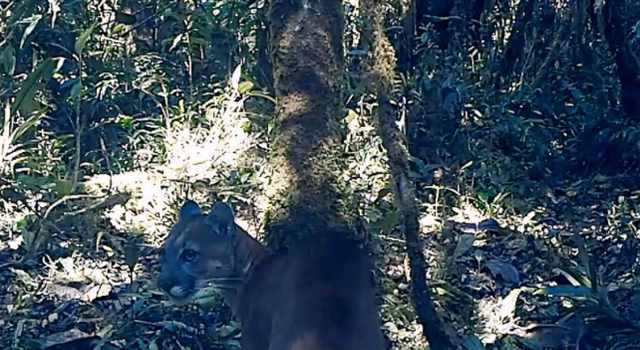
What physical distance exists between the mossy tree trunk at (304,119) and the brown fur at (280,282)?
0.59 feet

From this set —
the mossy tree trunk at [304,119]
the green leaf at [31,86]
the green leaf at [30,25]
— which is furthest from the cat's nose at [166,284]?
the green leaf at [30,25]

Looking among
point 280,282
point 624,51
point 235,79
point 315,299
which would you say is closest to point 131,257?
point 280,282

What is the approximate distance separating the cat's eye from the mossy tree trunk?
338mm

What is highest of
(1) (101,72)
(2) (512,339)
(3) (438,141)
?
(1) (101,72)

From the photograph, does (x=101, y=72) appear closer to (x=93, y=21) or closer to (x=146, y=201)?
(x=93, y=21)

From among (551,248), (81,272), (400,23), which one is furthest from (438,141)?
(81,272)

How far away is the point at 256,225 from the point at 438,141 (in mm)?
1511

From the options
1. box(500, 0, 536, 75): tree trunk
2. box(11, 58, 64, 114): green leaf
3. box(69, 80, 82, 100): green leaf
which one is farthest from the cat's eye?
box(500, 0, 536, 75): tree trunk

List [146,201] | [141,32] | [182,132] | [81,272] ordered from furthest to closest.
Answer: [141,32], [182,132], [146,201], [81,272]

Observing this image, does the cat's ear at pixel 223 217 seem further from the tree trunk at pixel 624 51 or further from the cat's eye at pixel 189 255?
the tree trunk at pixel 624 51

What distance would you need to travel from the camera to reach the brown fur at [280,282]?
11.2 ft

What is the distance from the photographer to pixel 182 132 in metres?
5.83

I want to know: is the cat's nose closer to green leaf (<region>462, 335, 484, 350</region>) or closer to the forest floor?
the forest floor

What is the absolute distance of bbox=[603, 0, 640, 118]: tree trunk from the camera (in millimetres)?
6332
